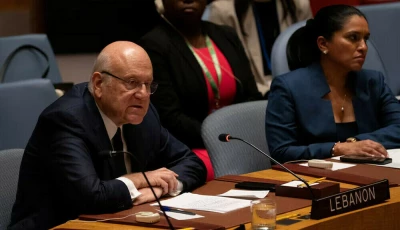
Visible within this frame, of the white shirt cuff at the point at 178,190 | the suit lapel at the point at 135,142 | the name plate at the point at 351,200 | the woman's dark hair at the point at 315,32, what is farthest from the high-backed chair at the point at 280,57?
the name plate at the point at 351,200

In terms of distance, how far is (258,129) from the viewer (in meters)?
4.20

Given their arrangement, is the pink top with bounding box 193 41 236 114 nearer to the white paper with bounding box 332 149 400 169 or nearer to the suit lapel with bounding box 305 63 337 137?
the suit lapel with bounding box 305 63 337 137

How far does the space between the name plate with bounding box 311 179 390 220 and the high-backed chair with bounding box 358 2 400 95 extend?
8.72 ft

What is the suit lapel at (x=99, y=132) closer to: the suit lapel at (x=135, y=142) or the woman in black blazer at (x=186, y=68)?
the suit lapel at (x=135, y=142)

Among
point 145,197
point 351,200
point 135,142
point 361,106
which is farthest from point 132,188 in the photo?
point 361,106

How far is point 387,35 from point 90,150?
9.91ft

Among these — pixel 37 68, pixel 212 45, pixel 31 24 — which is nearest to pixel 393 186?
pixel 212 45

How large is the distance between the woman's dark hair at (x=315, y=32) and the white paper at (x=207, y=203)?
136 centimetres

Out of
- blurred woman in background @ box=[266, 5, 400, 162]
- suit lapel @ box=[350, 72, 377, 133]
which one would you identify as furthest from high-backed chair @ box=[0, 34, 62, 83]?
suit lapel @ box=[350, 72, 377, 133]

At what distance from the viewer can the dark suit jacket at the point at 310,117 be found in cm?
405

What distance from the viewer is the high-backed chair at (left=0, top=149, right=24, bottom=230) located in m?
3.26

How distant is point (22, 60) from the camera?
18.3ft

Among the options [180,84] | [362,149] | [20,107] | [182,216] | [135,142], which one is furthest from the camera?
[180,84]

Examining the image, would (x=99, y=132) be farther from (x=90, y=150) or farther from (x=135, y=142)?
(x=135, y=142)
